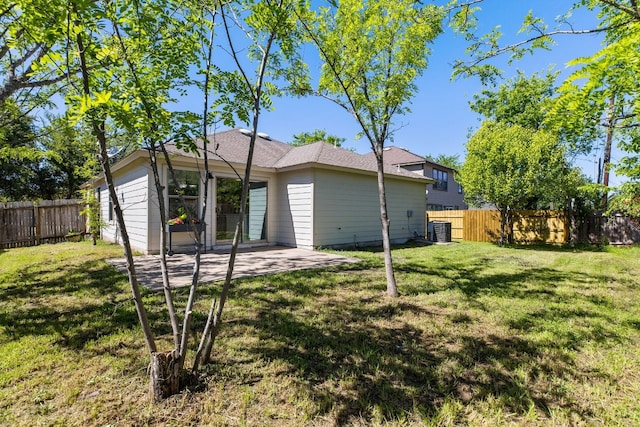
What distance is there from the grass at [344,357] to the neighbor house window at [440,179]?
20297 mm

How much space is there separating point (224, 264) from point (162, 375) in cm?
497

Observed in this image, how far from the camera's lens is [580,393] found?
227 cm

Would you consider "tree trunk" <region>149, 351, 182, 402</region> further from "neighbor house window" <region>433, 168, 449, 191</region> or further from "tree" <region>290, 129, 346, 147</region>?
"tree" <region>290, 129, 346, 147</region>

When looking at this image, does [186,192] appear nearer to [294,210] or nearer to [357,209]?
[294,210]

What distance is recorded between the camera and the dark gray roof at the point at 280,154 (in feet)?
32.8

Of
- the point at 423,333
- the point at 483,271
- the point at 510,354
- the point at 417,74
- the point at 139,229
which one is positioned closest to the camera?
the point at 510,354

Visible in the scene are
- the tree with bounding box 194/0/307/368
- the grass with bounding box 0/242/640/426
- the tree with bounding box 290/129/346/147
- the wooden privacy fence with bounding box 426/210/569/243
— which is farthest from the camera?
the tree with bounding box 290/129/346/147

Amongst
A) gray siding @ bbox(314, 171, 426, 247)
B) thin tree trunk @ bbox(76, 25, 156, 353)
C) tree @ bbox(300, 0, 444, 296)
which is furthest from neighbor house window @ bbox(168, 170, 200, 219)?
thin tree trunk @ bbox(76, 25, 156, 353)

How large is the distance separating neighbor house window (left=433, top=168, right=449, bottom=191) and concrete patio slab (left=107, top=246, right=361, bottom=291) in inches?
738

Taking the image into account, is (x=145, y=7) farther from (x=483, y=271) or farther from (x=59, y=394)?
(x=483, y=271)

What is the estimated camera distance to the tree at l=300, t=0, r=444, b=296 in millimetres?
4312

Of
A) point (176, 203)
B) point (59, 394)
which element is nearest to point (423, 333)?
point (59, 394)

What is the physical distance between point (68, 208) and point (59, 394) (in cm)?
1440

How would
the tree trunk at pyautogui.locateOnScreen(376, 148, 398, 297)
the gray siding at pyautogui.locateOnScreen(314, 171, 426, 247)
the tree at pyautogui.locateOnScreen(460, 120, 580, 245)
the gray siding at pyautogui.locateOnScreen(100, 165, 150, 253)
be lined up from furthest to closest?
the tree at pyautogui.locateOnScreen(460, 120, 580, 245)
the gray siding at pyautogui.locateOnScreen(314, 171, 426, 247)
the gray siding at pyautogui.locateOnScreen(100, 165, 150, 253)
the tree trunk at pyautogui.locateOnScreen(376, 148, 398, 297)
